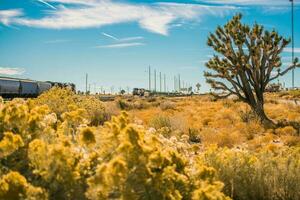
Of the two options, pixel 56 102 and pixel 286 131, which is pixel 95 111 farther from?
pixel 286 131

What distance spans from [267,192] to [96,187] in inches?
168

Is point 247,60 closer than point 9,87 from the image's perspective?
Yes

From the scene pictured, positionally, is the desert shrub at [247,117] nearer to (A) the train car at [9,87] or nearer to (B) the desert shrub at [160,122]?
(B) the desert shrub at [160,122]

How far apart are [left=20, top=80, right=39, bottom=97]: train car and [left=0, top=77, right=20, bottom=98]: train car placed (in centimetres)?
143

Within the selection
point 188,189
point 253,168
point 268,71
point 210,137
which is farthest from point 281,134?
point 188,189

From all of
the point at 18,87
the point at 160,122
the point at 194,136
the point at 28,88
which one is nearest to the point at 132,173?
the point at 194,136

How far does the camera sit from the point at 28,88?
50.2 m

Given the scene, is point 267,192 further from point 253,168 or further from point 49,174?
point 49,174

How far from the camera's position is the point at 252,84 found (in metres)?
23.3

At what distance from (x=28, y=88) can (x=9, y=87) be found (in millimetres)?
6844

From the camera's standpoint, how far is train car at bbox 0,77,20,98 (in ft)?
137

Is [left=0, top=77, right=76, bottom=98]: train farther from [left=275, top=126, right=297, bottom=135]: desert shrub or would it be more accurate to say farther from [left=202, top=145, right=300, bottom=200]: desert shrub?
[left=202, top=145, right=300, bottom=200]: desert shrub

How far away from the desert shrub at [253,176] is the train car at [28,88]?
4237 cm

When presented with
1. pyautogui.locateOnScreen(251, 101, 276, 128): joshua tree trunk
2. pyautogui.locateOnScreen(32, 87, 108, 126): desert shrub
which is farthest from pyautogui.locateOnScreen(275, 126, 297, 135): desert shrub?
pyautogui.locateOnScreen(32, 87, 108, 126): desert shrub
